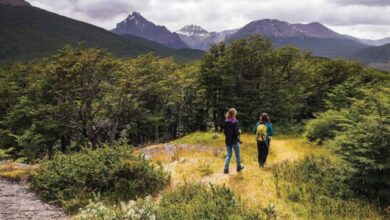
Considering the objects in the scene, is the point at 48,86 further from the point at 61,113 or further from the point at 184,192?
the point at 184,192

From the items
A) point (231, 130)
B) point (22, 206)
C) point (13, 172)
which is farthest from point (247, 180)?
point (13, 172)

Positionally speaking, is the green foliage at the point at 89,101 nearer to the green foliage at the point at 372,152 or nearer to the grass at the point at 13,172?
the grass at the point at 13,172

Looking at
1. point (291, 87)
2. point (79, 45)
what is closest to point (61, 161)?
point (79, 45)

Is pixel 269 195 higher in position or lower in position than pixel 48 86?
lower

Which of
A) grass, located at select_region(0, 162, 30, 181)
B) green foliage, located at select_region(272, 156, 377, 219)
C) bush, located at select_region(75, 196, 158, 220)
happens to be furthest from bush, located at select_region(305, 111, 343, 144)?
grass, located at select_region(0, 162, 30, 181)

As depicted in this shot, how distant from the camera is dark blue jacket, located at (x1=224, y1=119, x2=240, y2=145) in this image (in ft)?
40.9

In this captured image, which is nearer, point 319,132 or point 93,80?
point 319,132

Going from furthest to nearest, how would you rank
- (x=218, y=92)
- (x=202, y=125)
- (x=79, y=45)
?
(x=202, y=125), (x=218, y=92), (x=79, y=45)

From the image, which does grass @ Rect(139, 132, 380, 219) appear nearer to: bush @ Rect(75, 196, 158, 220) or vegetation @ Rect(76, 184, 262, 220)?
vegetation @ Rect(76, 184, 262, 220)

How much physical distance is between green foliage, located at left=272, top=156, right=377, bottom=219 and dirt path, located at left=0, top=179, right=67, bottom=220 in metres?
6.87

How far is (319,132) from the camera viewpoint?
23797mm

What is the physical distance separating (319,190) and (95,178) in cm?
752

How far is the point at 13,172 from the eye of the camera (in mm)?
11422

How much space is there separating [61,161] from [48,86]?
83.3 ft
